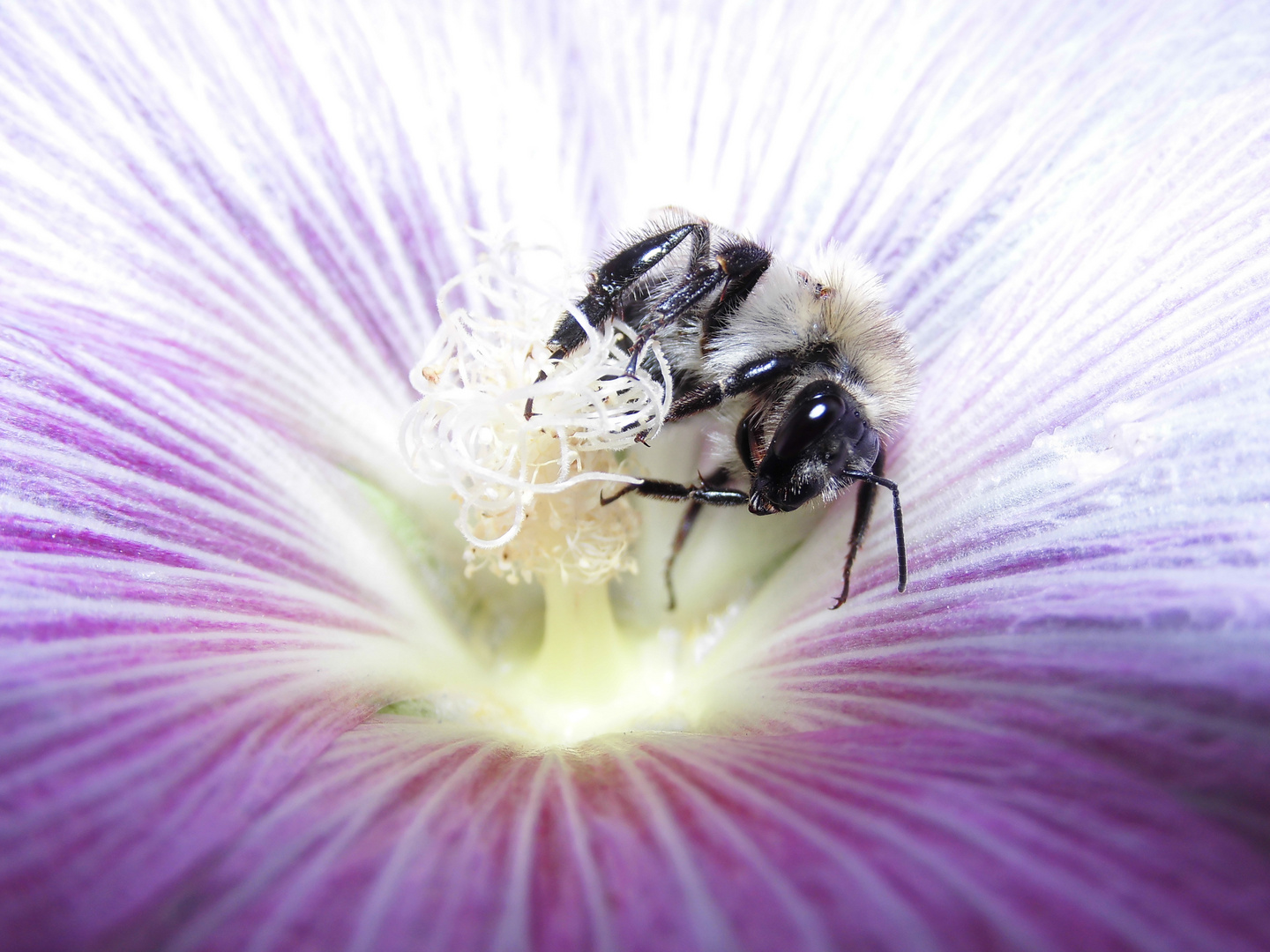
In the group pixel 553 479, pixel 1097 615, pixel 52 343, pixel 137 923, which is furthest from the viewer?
pixel 553 479

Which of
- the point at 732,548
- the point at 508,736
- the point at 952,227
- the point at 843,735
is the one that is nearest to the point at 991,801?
the point at 843,735

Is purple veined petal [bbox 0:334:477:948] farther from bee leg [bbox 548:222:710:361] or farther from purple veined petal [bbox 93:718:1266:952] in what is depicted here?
bee leg [bbox 548:222:710:361]

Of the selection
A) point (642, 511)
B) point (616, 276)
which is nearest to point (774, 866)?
point (616, 276)

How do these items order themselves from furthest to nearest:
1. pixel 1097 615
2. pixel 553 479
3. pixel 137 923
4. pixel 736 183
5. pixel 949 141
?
1. pixel 736 183
2. pixel 949 141
3. pixel 553 479
4. pixel 1097 615
5. pixel 137 923

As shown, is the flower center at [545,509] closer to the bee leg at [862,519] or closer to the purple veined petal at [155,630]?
the purple veined petal at [155,630]

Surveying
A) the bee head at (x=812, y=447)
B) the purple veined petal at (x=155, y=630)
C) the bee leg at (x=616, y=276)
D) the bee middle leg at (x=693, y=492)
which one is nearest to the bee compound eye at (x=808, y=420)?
the bee head at (x=812, y=447)

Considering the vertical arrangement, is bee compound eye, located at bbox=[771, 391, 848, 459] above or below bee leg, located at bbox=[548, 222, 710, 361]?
below

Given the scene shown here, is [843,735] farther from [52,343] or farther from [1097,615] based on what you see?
[52,343]

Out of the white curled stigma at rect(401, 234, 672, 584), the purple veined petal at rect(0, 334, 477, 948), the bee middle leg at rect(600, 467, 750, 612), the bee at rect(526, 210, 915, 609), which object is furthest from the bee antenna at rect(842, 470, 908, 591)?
the purple veined petal at rect(0, 334, 477, 948)
